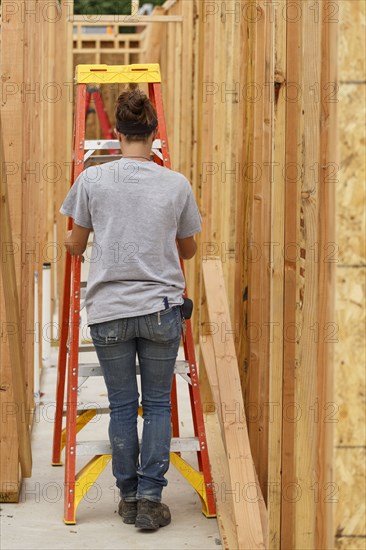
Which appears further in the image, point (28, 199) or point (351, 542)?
point (28, 199)

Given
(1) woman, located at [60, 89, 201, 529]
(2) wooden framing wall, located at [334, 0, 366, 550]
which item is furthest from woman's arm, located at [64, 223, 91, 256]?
(2) wooden framing wall, located at [334, 0, 366, 550]

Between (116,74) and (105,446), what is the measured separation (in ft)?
5.63

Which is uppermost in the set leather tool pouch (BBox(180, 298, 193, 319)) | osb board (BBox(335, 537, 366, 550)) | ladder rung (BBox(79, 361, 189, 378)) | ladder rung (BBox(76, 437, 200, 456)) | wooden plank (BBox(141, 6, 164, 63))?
wooden plank (BBox(141, 6, 164, 63))

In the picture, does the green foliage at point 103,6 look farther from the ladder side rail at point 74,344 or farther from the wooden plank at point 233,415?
the ladder side rail at point 74,344

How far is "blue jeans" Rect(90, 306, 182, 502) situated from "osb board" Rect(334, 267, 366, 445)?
1.90m

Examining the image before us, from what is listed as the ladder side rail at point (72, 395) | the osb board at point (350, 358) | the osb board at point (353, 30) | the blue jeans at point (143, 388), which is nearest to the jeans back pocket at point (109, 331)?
the blue jeans at point (143, 388)

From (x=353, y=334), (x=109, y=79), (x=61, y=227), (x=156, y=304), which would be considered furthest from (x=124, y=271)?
(x=61, y=227)

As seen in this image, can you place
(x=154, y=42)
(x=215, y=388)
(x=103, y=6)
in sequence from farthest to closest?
(x=103, y=6) < (x=154, y=42) < (x=215, y=388)

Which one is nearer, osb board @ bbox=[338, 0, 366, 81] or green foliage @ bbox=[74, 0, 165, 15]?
osb board @ bbox=[338, 0, 366, 81]

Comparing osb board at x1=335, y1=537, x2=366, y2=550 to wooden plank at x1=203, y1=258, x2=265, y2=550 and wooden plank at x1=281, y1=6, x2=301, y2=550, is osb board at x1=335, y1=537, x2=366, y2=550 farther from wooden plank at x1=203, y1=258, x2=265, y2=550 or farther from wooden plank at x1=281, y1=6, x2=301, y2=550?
wooden plank at x1=203, y1=258, x2=265, y2=550

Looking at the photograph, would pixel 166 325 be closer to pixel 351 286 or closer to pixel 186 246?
pixel 186 246

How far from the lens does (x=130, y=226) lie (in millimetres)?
4445

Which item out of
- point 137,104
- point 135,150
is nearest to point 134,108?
point 137,104

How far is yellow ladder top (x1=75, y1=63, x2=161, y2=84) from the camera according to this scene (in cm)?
477
